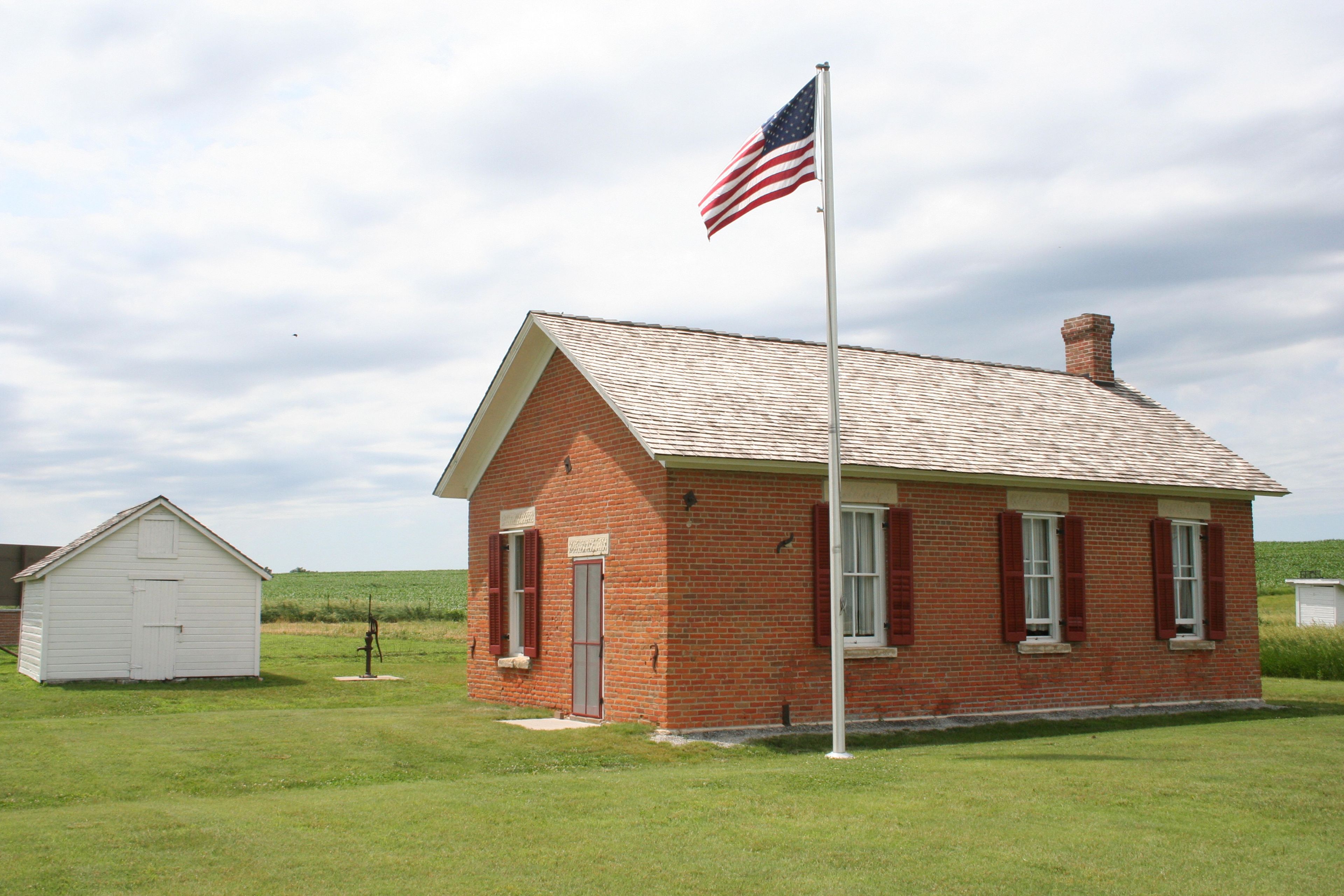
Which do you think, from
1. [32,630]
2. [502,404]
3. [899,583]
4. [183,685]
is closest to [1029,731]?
[899,583]

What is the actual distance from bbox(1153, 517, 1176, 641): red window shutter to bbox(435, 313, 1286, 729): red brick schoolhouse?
41mm

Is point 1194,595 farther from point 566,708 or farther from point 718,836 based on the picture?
point 718,836

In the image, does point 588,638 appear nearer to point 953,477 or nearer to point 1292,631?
point 953,477

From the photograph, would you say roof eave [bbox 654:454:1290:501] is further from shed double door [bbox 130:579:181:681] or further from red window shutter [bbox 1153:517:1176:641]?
shed double door [bbox 130:579:181:681]

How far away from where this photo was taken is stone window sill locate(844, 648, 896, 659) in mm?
14789

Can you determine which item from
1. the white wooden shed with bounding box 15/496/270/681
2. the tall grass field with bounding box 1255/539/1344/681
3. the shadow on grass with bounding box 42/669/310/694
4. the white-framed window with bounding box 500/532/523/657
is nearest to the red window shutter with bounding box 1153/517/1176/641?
the tall grass field with bounding box 1255/539/1344/681

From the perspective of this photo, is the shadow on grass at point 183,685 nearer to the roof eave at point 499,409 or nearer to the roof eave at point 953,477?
the roof eave at point 499,409

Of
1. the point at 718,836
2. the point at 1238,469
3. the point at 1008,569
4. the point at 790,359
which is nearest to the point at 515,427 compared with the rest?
the point at 790,359

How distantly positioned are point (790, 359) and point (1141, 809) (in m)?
9.98

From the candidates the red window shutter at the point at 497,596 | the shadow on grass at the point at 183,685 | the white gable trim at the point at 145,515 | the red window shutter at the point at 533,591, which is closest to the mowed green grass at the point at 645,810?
the red window shutter at the point at 533,591

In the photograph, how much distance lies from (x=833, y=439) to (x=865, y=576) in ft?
11.6

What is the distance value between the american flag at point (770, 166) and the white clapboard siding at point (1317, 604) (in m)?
30.3

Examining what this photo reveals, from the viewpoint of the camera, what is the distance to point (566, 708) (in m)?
15.9

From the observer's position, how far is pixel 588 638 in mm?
15539
